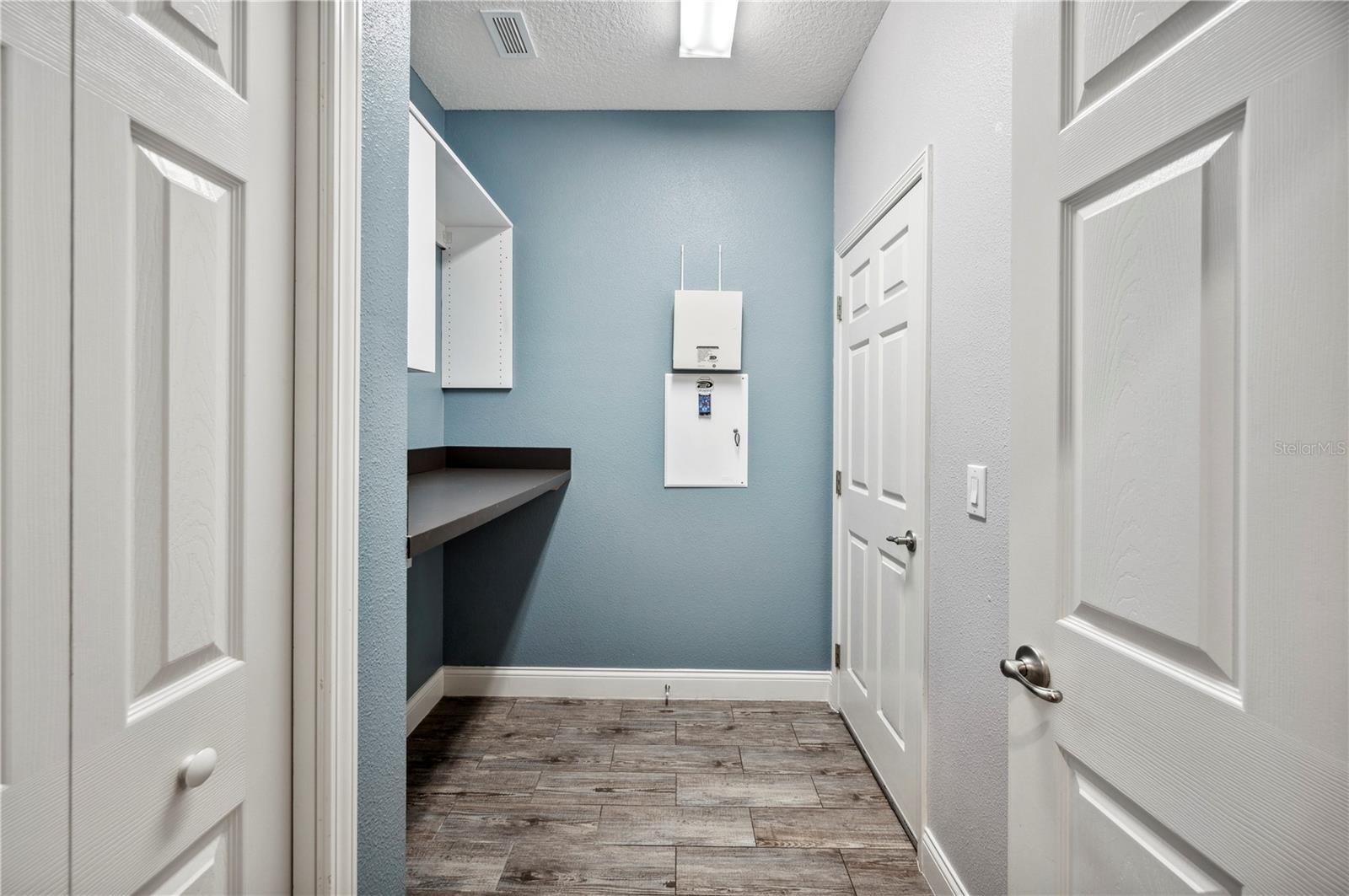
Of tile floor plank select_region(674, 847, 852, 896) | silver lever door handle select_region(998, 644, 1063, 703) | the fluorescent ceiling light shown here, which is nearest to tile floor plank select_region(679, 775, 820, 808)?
tile floor plank select_region(674, 847, 852, 896)

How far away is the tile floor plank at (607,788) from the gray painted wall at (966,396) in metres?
0.84

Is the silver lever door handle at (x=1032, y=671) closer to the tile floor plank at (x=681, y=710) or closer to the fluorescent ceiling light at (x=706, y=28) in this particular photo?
the tile floor plank at (x=681, y=710)

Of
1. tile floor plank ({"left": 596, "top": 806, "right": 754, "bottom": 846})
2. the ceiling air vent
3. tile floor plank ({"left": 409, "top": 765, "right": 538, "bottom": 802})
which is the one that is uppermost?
the ceiling air vent

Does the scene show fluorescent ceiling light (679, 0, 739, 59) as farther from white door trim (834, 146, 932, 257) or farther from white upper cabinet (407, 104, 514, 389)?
white upper cabinet (407, 104, 514, 389)

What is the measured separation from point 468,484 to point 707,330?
1202 millimetres

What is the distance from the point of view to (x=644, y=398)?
2.79 metres

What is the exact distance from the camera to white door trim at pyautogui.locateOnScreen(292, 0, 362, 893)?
89 centimetres

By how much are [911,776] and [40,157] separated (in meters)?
2.16

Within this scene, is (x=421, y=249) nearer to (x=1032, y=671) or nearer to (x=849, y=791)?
(x=1032, y=671)

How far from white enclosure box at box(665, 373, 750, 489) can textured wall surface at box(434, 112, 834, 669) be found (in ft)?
0.18

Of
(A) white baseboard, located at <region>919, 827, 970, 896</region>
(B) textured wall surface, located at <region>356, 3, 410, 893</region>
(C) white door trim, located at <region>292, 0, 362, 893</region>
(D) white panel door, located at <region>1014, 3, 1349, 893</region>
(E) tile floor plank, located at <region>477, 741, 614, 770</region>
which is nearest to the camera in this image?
(D) white panel door, located at <region>1014, 3, 1349, 893</region>

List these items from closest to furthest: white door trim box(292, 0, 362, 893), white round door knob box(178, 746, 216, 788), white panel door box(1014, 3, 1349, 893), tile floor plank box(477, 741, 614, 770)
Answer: white panel door box(1014, 3, 1349, 893)
white round door knob box(178, 746, 216, 788)
white door trim box(292, 0, 362, 893)
tile floor plank box(477, 741, 614, 770)

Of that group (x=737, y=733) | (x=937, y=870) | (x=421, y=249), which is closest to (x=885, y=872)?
(x=937, y=870)

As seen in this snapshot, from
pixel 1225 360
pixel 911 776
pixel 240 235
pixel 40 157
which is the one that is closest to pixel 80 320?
pixel 40 157
